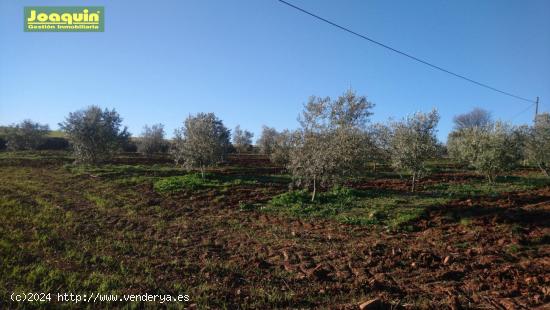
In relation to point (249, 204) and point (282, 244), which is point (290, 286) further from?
point (249, 204)

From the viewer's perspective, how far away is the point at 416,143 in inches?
731

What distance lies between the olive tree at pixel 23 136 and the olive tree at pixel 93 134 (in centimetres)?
2359

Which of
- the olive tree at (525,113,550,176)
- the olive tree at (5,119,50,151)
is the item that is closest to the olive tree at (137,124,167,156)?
the olive tree at (5,119,50,151)

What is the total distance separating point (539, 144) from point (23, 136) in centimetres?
6191

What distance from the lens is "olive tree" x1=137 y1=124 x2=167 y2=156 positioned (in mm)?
48741

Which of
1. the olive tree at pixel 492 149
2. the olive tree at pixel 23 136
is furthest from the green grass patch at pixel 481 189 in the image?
the olive tree at pixel 23 136

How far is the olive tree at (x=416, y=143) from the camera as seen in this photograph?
18609 millimetres

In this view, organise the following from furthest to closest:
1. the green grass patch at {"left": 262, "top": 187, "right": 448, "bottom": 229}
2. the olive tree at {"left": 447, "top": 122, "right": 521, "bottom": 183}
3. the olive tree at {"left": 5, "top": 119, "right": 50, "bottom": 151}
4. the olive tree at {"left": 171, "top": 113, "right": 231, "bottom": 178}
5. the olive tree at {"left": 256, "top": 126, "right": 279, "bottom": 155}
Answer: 1. the olive tree at {"left": 256, "top": 126, "right": 279, "bottom": 155}
2. the olive tree at {"left": 5, "top": 119, "right": 50, "bottom": 151}
3. the olive tree at {"left": 171, "top": 113, "right": 231, "bottom": 178}
4. the olive tree at {"left": 447, "top": 122, "right": 521, "bottom": 183}
5. the green grass patch at {"left": 262, "top": 187, "right": 448, "bottom": 229}

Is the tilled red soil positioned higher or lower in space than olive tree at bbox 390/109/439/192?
lower

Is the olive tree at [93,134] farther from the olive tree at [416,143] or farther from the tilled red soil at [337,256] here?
the olive tree at [416,143]

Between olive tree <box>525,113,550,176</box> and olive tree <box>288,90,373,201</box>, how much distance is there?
18.8 metres

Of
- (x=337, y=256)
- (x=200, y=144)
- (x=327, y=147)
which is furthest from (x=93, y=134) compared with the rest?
(x=337, y=256)

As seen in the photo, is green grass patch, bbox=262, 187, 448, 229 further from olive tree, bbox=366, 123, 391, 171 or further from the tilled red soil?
olive tree, bbox=366, 123, 391, 171

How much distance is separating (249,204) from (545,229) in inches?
464
